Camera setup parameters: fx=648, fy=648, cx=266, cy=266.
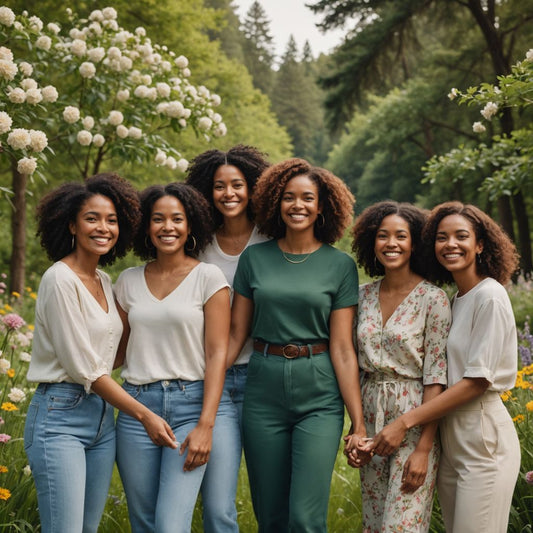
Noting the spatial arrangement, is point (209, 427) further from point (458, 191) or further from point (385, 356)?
point (458, 191)

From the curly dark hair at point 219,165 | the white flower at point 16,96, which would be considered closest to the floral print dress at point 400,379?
the curly dark hair at point 219,165

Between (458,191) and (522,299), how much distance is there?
1120 centimetres

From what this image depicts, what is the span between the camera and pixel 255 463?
341 centimetres

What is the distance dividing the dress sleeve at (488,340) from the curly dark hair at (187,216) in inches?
60.6

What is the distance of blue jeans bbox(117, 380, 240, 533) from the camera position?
311 cm

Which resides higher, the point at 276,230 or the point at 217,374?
the point at 276,230

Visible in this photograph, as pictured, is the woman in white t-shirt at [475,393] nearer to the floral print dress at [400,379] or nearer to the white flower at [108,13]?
the floral print dress at [400,379]

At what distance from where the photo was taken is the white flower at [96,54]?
5672mm

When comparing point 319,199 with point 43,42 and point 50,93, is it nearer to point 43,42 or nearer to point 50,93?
point 50,93

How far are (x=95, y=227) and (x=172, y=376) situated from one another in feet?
2.77

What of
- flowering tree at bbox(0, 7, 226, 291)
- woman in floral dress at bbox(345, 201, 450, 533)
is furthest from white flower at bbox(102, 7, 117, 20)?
woman in floral dress at bbox(345, 201, 450, 533)

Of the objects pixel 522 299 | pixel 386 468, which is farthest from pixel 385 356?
pixel 522 299

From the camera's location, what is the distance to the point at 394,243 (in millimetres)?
3393

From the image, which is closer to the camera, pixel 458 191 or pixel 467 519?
pixel 467 519
